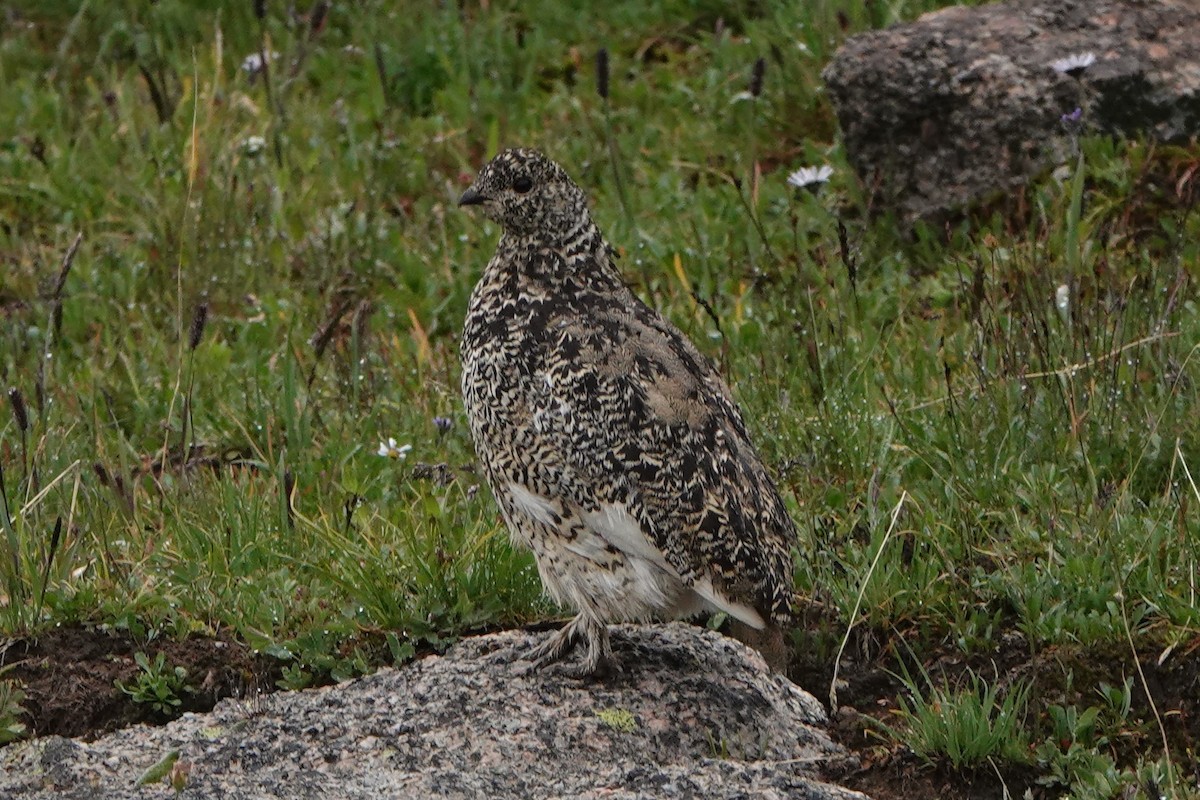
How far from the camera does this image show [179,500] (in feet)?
18.0

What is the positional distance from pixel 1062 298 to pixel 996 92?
1378 mm

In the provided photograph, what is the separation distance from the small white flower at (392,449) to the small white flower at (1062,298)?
220 centimetres

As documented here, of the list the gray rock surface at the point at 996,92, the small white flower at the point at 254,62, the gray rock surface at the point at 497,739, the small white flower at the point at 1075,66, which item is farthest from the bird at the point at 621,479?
the small white flower at the point at 254,62

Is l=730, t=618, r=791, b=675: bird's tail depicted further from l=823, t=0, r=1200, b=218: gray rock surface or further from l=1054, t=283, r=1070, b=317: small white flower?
l=823, t=0, r=1200, b=218: gray rock surface

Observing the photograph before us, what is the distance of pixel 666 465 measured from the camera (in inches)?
175

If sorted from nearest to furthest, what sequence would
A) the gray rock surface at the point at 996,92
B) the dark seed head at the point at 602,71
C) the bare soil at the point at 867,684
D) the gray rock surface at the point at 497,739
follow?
the gray rock surface at the point at 497,739
the bare soil at the point at 867,684
the dark seed head at the point at 602,71
the gray rock surface at the point at 996,92

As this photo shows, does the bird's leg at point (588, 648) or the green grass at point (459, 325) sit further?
the green grass at point (459, 325)

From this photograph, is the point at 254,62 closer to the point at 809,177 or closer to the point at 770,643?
the point at 809,177

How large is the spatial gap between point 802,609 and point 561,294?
1.12m

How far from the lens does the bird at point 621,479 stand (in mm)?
4395

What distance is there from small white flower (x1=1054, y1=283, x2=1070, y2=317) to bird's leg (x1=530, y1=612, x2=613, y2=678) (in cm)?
215

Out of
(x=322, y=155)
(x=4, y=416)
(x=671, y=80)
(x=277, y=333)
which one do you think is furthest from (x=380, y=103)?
(x=4, y=416)

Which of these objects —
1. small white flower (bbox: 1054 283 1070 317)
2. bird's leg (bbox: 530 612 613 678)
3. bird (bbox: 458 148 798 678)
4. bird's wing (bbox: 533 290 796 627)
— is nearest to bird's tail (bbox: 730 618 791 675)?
bird (bbox: 458 148 798 678)

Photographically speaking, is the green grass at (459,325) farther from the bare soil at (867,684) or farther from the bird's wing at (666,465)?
the bird's wing at (666,465)
